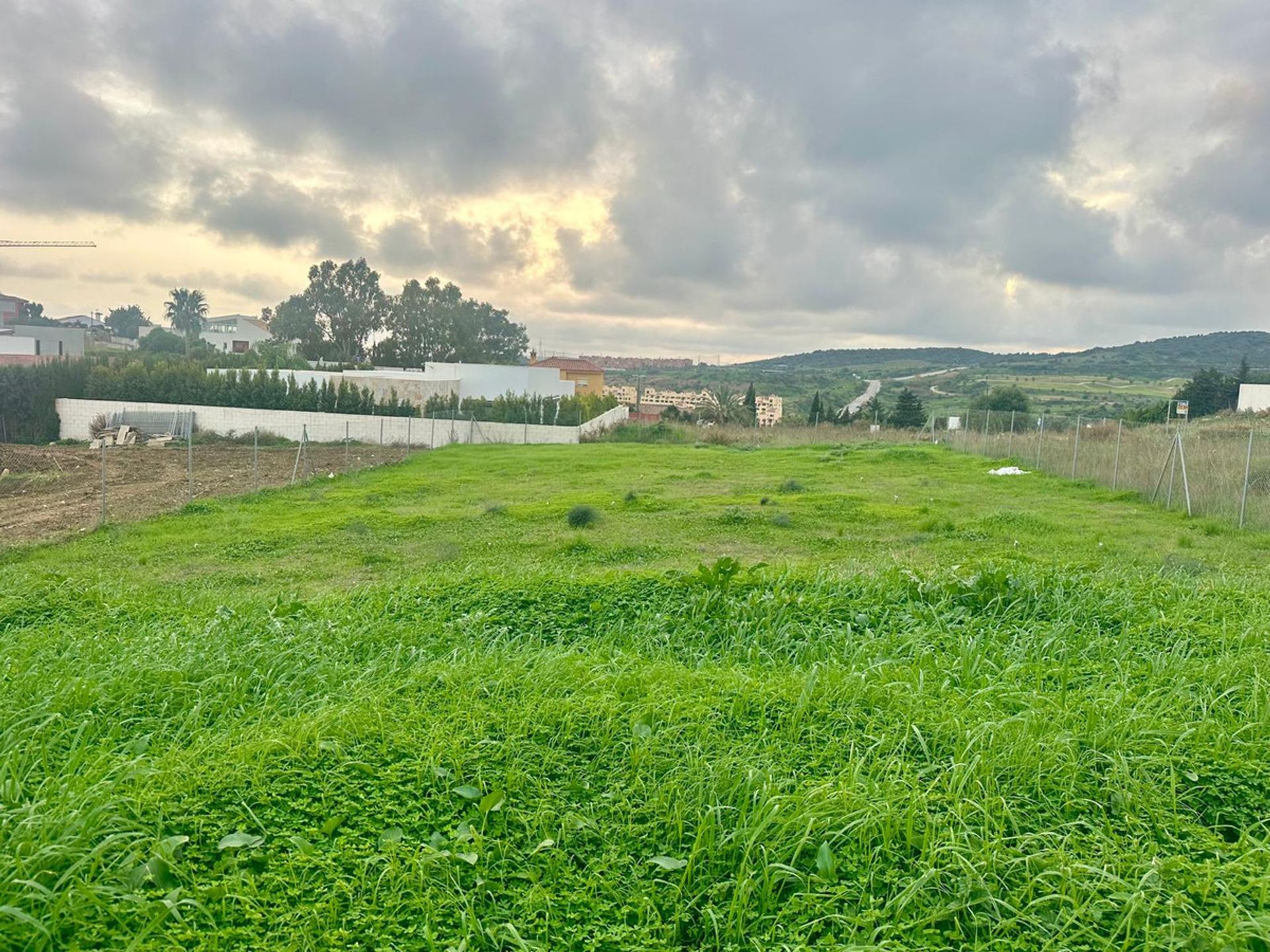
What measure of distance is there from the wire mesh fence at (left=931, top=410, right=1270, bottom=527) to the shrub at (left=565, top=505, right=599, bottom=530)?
8.72 m

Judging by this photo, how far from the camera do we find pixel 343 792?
3.23 m

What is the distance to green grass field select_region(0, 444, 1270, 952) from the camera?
8.72ft

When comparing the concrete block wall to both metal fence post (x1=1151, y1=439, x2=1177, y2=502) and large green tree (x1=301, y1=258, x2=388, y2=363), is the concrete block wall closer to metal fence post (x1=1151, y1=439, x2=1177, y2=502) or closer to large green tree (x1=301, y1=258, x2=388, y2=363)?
metal fence post (x1=1151, y1=439, x2=1177, y2=502)

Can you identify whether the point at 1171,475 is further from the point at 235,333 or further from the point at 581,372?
the point at 235,333

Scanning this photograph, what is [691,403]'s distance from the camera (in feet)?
170

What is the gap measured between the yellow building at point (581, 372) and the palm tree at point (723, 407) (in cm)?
1692

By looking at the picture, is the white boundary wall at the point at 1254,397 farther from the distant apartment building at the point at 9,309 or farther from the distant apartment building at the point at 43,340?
the distant apartment building at the point at 9,309

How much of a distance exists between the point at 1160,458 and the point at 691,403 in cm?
3729

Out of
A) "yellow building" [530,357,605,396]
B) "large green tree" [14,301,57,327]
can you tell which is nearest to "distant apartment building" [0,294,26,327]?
"large green tree" [14,301,57,327]

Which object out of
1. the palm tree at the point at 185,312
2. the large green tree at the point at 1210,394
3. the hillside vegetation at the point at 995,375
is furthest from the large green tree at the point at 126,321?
the large green tree at the point at 1210,394

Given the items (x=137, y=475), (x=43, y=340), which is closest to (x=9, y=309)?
(x=43, y=340)

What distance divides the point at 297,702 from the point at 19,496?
16.3 metres

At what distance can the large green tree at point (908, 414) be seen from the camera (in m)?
44.7

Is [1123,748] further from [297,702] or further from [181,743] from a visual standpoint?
[181,743]
